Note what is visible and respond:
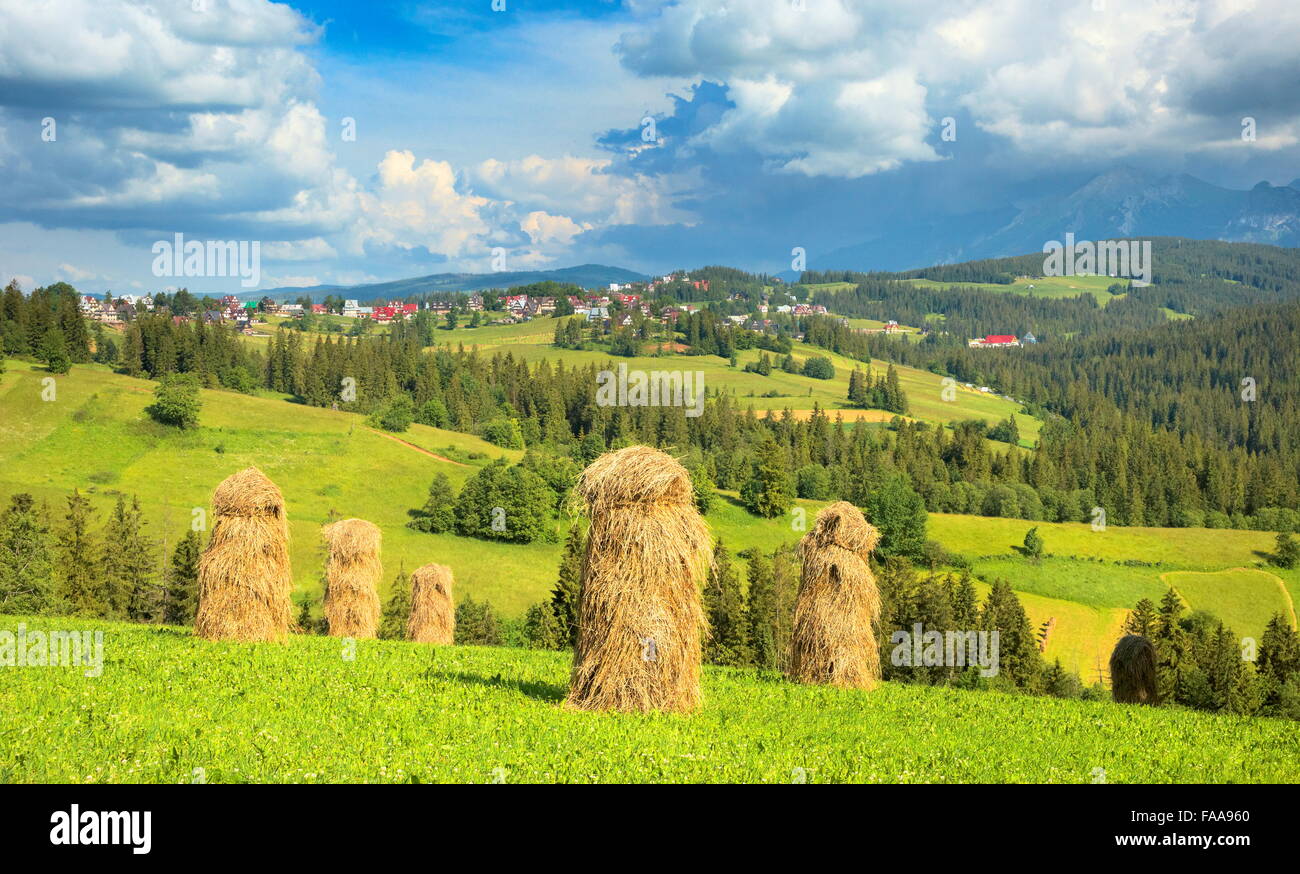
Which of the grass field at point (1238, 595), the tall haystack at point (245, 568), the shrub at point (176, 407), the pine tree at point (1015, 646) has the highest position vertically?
the shrub at point (176, 407)

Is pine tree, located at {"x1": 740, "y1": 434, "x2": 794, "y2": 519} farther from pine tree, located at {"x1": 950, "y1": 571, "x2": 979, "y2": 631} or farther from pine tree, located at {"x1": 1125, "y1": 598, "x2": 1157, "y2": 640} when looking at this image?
pine tree, located at {"x1": 1125, "y1": 598, "x2": 1157, "y2": 640}

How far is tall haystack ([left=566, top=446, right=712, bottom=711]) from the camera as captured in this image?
1307cm

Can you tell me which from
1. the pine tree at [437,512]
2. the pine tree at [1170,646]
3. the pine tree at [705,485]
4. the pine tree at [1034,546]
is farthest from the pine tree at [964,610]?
the pine tree at [437,512]

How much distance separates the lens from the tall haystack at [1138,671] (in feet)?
74.5

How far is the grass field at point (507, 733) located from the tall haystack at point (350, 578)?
44.3 feet

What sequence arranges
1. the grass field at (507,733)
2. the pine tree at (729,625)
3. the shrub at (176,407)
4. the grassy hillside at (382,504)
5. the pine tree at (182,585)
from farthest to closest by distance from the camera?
the shrub at (176,407), the grassy hillside at (382,504), the pine tree at (729,625), the pine tree at (182,585), the grass field at (507,733)

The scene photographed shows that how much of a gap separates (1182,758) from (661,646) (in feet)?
25.3

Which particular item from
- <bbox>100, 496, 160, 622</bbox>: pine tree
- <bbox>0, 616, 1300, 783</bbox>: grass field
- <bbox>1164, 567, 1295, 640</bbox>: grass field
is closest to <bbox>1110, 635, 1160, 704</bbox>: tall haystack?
<bbox>0, 616, 1300, 783</bbox>: grass field

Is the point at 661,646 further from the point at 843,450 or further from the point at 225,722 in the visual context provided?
the point at 843,450

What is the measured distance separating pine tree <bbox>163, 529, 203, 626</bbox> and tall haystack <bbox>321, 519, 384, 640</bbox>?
2836cm

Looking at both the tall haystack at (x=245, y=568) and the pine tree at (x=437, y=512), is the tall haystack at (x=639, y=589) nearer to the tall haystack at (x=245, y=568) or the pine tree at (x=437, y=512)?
the tall haystack at (x=245, y=568)

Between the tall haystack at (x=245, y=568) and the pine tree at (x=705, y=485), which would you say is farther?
the pine tree at (x=705, y=485)

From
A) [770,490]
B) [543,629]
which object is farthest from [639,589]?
[770,490]
